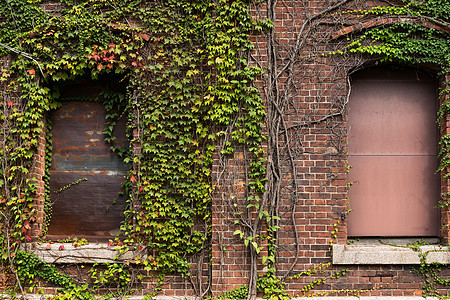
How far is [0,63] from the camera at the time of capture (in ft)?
15.0

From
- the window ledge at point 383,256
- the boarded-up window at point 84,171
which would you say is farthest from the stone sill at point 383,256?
the boarded-up window at point 84,171

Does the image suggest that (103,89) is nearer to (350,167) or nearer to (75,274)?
(75,274)

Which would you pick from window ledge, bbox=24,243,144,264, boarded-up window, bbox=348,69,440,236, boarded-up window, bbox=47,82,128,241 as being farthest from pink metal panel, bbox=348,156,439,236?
boarded-up window, bbox=47,82,128,241

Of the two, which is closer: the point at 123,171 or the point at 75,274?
the point at 75,274

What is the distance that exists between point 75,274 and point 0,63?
128 inches

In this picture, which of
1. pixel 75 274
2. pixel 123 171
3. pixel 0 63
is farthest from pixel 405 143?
pixel 0 63

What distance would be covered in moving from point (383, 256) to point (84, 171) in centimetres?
444

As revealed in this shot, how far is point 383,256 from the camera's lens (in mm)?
4234

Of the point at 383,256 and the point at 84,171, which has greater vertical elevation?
the point at 84,171

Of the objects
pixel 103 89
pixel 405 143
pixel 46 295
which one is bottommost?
pixel 46 295

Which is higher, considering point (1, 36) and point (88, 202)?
point (1, 36)

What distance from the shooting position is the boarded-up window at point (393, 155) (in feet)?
14.9

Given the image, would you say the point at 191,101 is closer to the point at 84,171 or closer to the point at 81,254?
the point at 84,171

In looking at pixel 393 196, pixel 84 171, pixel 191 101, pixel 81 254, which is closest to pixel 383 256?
pixel 393 196
